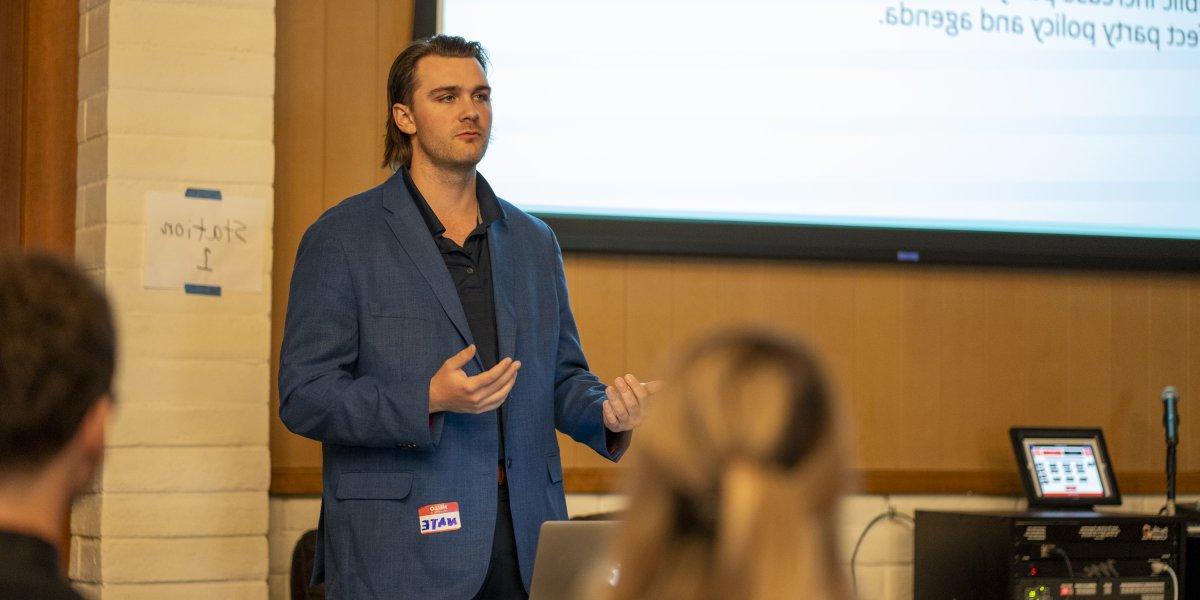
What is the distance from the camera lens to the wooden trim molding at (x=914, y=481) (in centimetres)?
361

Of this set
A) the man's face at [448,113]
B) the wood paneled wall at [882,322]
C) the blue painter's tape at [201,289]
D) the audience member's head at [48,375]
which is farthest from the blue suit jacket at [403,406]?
the audience member's head at [48,375]

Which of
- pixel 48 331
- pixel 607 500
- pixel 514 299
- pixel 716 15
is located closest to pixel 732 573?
pixel 48 331

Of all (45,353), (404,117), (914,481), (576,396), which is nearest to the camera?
(45,353)

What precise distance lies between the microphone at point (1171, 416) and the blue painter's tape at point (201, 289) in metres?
2.67

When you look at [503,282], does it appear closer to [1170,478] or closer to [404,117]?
[404,117]

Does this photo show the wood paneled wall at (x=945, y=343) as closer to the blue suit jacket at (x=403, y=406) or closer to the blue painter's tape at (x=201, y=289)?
the blue painter's tape at (x=201, y=289)

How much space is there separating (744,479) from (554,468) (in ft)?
5.85

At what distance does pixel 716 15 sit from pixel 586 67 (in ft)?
1.39

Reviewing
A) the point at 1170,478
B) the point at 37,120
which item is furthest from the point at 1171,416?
the point at 37,120

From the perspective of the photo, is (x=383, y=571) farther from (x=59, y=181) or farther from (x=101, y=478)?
(x=59, y=181)

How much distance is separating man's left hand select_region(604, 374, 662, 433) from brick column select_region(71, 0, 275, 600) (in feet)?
3.92

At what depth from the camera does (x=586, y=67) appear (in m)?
3.88

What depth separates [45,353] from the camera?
43.9 inches

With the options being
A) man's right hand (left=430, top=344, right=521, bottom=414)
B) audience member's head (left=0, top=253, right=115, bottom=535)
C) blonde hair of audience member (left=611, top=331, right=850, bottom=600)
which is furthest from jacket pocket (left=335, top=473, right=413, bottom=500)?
blonde hair of audience member (left=611, top=331, right=850, bottom=600)
